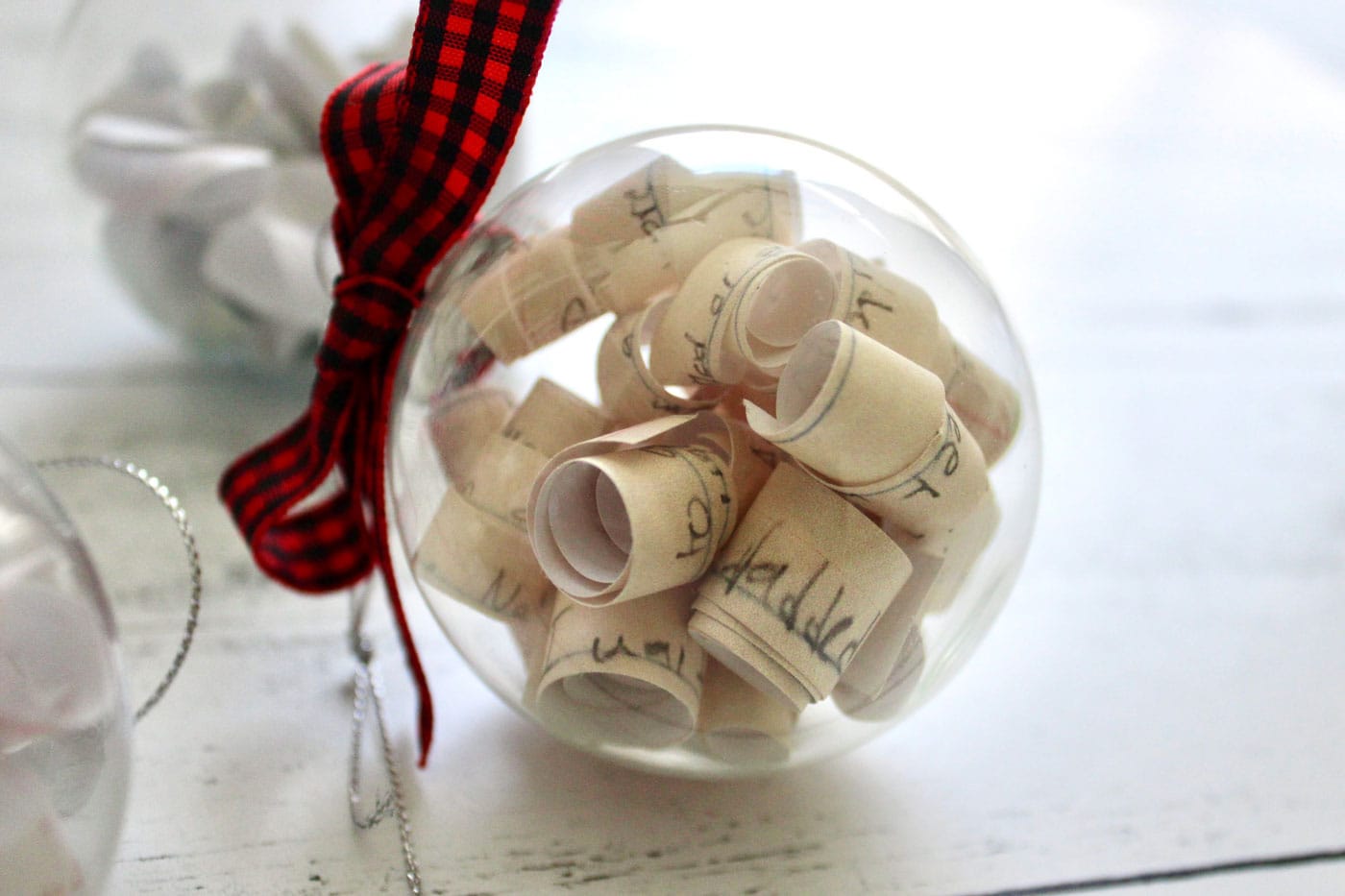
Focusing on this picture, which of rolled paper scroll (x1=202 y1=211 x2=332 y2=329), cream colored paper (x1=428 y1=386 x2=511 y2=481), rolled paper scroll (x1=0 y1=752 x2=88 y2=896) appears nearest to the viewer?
rolled paper scroll (x1=0 y1=752 x2=88 y2=896)

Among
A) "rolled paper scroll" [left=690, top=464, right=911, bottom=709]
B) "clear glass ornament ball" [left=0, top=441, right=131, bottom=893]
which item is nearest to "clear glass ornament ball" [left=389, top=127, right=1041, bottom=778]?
"rolled paper scroll" [left=690, top=464, right=911, bottom=709]

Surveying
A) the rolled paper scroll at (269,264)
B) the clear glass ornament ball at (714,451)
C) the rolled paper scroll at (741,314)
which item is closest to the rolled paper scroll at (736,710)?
the clear glass ornament ball at (714,451)

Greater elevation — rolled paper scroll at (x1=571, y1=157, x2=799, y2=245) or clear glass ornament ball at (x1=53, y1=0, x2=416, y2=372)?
rolled paper scroll at (x1=571, y1=157, x2=799, y2=245)

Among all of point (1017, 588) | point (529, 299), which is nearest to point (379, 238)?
point (529, 299)

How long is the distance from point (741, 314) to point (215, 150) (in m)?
0.38

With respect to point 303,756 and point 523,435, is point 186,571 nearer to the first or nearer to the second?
point 303,756

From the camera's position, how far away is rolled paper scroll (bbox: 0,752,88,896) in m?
0.37

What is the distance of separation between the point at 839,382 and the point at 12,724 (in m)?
0.25

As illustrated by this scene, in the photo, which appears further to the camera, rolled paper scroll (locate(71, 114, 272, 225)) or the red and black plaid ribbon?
rolled paper scroll (locate(71, 114, 272, 225))

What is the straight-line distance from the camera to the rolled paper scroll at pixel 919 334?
44 centimetres

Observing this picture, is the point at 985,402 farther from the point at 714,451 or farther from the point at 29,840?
the point at 29,840

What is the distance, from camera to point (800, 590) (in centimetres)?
40

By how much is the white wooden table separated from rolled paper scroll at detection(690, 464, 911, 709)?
0.12 meters

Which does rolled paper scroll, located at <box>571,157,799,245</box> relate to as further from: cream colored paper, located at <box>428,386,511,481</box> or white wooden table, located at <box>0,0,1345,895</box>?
white wooden table, located at <box>0,0,1345,895</box>
